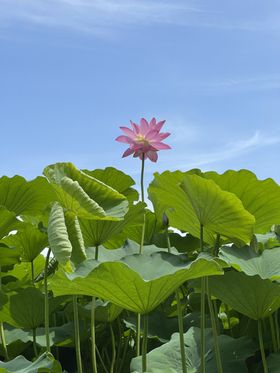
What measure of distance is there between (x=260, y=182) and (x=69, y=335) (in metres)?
0.64

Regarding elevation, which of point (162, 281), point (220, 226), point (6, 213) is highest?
point (6, 213)

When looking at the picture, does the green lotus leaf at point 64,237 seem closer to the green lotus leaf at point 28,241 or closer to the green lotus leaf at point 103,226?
the green lotus leaf at point 103,226

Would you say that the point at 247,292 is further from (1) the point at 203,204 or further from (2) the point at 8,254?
(2) the point at 8,254

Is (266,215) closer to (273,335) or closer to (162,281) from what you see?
(273,335)

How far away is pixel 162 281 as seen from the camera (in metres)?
1.11

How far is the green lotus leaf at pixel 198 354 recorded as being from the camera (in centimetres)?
138

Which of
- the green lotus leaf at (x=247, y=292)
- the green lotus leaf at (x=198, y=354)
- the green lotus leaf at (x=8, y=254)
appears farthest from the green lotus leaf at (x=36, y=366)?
the green lotus leaf at (x=8, y=254)

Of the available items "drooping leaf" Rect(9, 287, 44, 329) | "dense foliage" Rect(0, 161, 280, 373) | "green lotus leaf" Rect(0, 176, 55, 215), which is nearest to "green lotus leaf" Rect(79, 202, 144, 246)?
"dense foliage" Rect(0, 161, 280, 373)

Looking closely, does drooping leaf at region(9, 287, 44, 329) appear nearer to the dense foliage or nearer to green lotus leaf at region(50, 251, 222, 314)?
the dense foliage

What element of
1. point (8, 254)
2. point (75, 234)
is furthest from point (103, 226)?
point (8, 254)

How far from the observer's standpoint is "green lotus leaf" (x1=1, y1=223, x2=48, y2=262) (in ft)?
5.96

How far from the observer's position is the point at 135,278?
111 cm

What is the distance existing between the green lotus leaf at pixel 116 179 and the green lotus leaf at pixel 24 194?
0.16 meters

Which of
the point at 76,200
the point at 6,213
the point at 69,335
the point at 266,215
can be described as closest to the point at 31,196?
the point at 6,213
